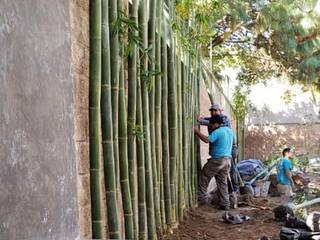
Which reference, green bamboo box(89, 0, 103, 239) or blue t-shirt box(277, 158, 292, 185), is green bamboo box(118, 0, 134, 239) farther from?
blue t-shirt box(277, 158, 292, 185)

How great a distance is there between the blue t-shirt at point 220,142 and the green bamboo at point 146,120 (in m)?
2.40

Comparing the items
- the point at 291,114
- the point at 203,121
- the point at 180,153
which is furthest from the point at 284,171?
the point at 291,114

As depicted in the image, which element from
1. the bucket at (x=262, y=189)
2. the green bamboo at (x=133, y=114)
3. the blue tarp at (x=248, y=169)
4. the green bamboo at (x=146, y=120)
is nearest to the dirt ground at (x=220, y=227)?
the green bamboo at (x=146, y=120)

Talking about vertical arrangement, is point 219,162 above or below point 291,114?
below

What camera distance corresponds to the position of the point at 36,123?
1.78 meters

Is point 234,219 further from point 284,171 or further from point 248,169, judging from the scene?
point 248,169

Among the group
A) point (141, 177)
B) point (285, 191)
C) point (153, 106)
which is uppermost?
point (153, 106)

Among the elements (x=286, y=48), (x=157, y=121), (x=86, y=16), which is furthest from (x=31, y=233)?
(x=286, y=48)

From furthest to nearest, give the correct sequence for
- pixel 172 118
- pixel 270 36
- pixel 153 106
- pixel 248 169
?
pixel 270 36, pixel 248 169, pixel 172 118, pixel 153 106

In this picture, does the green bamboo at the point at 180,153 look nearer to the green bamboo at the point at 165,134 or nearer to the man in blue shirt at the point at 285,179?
the green bamboo at the point at 165,134

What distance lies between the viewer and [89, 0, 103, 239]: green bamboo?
102 inches

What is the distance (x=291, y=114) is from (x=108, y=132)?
54.2 feet

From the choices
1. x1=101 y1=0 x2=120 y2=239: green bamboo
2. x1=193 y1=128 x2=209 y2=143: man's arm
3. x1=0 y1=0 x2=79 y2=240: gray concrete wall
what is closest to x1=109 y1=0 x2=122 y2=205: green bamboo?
x1=101 y1=0 x2=120 y2=239: green bamboo

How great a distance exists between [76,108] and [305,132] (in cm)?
1586
